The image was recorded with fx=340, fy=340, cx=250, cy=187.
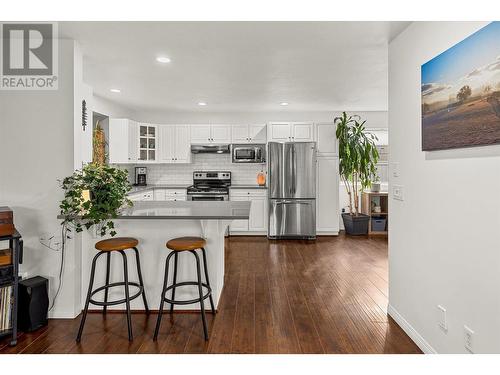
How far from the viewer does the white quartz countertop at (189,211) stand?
276cm

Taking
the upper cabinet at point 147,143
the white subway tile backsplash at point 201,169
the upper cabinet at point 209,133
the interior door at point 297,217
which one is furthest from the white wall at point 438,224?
the upper cabinet at point 147,143

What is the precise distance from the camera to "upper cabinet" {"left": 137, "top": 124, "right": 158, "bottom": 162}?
632 centimetres

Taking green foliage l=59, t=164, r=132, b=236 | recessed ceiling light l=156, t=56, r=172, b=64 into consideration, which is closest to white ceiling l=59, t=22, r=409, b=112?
recessed ceiling light l=156, t=56, r=172, b=64

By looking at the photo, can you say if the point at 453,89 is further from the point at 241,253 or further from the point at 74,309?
the point at 241,253

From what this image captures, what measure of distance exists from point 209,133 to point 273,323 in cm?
452

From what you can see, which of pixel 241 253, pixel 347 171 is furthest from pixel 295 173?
pixel 241 253

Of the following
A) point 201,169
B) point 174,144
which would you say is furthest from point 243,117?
point 174,144

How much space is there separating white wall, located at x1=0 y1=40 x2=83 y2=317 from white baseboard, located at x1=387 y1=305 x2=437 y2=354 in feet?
8.97

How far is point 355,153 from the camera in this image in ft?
20.2

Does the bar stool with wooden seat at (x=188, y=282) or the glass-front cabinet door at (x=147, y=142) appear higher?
the glass-front cabinet door at (x=147, y=142)

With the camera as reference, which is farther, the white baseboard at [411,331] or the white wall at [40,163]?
the white wall at [40,163]

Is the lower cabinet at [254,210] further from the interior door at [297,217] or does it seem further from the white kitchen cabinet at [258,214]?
the interior door at [297,217]

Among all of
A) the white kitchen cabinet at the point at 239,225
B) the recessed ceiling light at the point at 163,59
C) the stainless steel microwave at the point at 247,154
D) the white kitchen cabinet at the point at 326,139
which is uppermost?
the recessed ceiling light at the point at 163,59

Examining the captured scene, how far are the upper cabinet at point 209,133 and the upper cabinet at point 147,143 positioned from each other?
2.41 feet
